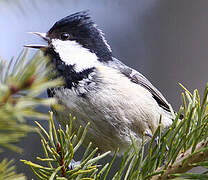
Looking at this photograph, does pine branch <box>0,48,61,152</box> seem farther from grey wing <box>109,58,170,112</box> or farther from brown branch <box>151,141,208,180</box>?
grey wing <box>109,58,170,112</box>

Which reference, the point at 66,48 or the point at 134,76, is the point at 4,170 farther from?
the point at 134,76

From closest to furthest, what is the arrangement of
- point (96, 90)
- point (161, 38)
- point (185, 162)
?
point (185, 162), point (96, 90), point (161, 38)

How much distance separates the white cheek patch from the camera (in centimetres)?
104

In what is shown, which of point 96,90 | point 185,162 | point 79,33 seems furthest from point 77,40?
point 185,162

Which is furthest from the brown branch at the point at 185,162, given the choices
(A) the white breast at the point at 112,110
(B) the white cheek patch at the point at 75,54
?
(B) the white cheek patch at the point at 75,54

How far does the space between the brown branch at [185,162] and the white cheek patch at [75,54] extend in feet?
1.91

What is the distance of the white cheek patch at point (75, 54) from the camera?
1.04m

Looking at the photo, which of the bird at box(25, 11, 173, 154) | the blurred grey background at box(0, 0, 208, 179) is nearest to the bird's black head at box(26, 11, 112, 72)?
the bird at box(25, 11, 173, 154)

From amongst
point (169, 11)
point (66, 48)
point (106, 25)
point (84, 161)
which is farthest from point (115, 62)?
point (169, 11)

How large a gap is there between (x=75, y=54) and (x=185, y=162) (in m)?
0.69

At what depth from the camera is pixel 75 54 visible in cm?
109

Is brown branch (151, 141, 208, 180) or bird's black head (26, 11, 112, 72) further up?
bird's black head (26, 11, 112, 72)

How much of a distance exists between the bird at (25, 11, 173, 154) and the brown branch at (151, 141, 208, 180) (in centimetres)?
50

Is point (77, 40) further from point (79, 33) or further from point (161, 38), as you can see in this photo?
point (161, 38)
